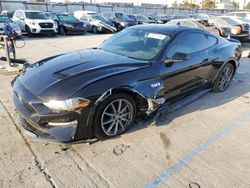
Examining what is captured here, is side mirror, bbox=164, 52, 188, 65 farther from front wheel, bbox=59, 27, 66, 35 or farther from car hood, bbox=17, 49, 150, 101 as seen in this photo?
front wheel, bbox=59, 27, 66, 35

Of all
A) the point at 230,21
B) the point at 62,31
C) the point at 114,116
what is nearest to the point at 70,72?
the point at 114,116

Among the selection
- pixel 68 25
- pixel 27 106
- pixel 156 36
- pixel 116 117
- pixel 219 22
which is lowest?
pixel 116 117

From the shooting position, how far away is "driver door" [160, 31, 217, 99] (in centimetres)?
379

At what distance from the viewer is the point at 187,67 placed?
411 cm

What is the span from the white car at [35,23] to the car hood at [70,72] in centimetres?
1255

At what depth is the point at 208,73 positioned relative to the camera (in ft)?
Result: 15.5

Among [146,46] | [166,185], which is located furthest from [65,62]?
[166,185]

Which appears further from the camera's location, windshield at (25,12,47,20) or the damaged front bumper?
windshield at (25,12,47,20)

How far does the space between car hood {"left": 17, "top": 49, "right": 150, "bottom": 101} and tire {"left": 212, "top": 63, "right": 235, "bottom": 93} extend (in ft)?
7.75

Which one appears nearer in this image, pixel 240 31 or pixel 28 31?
pixel 240 31

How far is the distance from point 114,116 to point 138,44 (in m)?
1.44

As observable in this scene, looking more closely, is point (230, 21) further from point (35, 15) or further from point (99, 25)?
point (35, 15)

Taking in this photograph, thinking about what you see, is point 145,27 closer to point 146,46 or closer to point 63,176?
point 146,46

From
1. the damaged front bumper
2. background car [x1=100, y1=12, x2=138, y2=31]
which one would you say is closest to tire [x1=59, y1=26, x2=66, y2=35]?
background car [x1=100, y1=12, x2=138, y2=31]
